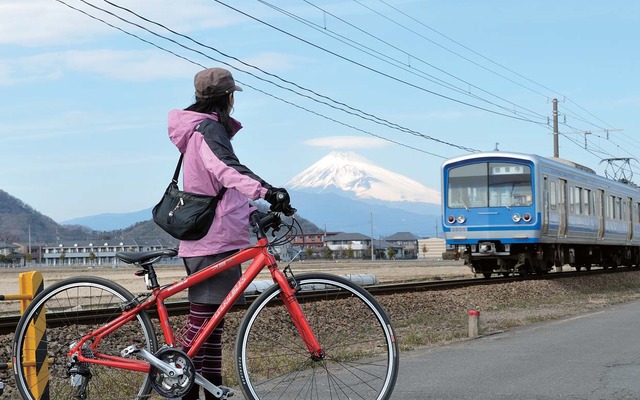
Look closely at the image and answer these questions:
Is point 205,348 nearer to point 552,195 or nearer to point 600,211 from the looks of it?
point 552,195

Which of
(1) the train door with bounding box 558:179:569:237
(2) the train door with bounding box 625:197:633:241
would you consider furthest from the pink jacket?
(2) the train door with bounding box 625:197:633:241

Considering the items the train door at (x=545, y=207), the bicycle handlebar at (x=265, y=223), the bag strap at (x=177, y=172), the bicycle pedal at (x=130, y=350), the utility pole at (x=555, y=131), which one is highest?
the utility pole at (x=555, y=131)

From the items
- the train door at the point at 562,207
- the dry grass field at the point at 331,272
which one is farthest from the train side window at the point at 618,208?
the train door at the point at 562,207

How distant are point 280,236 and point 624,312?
10470 mm

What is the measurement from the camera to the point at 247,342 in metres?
4.43

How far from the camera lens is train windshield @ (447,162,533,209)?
75.5 feet

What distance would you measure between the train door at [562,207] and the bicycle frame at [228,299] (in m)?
20.8

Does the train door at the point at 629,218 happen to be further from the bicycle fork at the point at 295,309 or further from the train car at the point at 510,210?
the bicycle fork at the point at 295,309

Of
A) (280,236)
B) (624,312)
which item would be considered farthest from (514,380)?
(624,312)

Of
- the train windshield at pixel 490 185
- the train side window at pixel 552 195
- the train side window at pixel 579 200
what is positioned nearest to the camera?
the train windshield at pixel 490 185

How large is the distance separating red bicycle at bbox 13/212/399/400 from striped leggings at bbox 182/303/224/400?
78 mm

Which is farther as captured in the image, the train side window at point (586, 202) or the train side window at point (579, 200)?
the train side window at point (586, 202)

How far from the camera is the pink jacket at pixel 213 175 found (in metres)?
4.59

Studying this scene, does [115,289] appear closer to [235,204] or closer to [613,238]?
[235,204]
